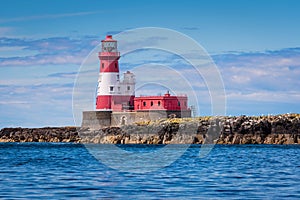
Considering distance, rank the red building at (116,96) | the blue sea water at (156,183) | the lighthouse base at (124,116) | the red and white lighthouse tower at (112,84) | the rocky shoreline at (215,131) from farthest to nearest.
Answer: the red and white lighthouse tower at (112,84)
the red building at (116,96)
the lighthouse base at (124,116)
the rocky shoreline at (215,131)
the blue sea water at (156,183)

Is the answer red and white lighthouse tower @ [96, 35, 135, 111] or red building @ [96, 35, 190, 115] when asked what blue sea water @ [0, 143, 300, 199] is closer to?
red building @ [96, 35, 190, 115]

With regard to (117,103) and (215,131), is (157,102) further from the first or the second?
(215,131)

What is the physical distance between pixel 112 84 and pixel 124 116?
400 cm

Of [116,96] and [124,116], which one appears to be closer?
[124,116]

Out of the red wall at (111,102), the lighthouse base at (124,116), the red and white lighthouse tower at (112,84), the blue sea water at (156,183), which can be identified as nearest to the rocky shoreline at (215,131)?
the lighthouse base at (124,116)

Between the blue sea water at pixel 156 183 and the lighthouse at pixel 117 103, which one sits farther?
the lighthouse at pixel 117 103

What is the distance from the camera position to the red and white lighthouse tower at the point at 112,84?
7588 cm

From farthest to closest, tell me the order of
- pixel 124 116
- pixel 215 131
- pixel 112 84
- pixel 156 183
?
pixel 112 84
pixel 124 116
pixel 215 131
pixel 156 183

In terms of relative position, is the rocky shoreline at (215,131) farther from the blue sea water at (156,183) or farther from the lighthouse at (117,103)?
the blue sea water at (156,183)

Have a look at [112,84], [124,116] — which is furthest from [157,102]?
[112,84]

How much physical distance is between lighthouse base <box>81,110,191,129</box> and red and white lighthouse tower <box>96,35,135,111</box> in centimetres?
80

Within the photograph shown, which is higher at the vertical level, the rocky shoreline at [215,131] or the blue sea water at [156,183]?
the rocky shoreline at [215,131]

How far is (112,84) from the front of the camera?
75.9 metres

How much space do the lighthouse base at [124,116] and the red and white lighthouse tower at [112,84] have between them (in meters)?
0.80
